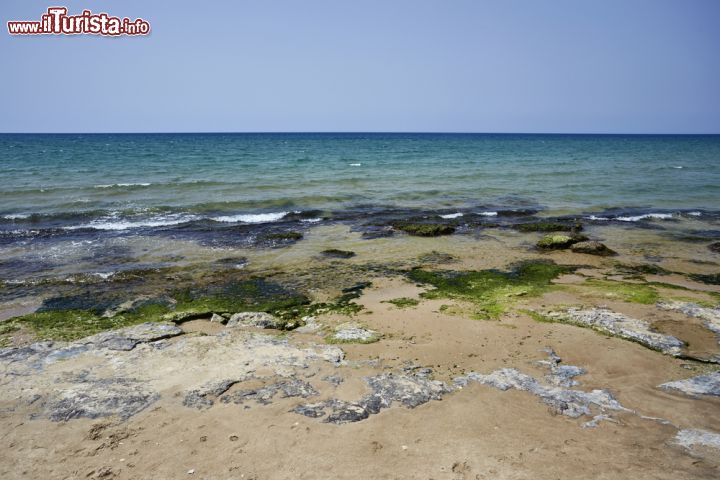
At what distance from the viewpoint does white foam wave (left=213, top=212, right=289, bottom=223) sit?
21980mm

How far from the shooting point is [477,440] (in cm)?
625

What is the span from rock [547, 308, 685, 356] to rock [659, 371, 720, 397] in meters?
0.86

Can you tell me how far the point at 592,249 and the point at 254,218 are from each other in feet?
50.1

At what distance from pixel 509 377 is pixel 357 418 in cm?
292

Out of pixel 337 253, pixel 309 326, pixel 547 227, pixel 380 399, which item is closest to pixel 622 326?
pixel 380 399

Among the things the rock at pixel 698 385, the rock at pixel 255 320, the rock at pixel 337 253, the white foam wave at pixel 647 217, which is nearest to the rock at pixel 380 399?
the rock at pixel 255 320

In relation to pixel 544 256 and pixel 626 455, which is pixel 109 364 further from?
pixel 544 256

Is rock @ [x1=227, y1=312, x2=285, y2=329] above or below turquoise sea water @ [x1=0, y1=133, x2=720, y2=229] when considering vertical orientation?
below

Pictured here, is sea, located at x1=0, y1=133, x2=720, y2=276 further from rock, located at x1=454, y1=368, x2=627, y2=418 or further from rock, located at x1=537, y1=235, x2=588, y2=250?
rock, located at x1=454, y1=368, x2=627, y2=418

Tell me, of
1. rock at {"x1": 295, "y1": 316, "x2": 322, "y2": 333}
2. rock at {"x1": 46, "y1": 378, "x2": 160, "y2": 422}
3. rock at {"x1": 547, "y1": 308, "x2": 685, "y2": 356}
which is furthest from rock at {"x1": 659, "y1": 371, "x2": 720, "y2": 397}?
rock at {"x1": 46, "y1": 378, "x2": 160, "y2": 422}

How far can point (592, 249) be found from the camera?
16.0m

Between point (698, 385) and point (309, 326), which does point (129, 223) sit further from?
point (698, 385)

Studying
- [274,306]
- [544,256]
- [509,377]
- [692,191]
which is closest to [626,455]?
[509,377]

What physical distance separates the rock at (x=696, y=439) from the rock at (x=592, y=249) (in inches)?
413
